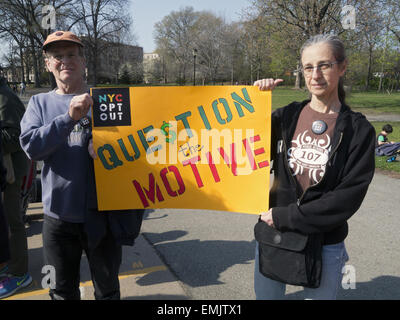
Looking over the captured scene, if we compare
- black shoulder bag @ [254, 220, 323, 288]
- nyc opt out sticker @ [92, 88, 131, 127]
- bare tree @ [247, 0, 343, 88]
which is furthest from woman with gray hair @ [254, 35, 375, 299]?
bare tree @ [247, 0, 343, 88]

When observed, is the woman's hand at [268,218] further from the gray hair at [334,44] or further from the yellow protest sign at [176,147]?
the gray hair at [334,44]

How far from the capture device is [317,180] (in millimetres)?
1782

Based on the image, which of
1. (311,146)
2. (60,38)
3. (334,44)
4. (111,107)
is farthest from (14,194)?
(334,44)

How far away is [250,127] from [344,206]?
74 centimetres

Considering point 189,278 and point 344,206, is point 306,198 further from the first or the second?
point 189,278

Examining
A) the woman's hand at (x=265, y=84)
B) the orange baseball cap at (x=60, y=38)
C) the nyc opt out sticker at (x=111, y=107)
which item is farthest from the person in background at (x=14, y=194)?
the woman's hand at (x=265, y=84)

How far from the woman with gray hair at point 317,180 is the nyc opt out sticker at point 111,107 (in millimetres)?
1012

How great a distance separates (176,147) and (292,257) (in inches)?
39.3

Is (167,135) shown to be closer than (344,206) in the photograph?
No

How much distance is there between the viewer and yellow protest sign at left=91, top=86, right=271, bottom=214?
6.95 ft

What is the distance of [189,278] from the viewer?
3.21m

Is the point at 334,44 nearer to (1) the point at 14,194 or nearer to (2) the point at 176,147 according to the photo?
(2) the point at 176,147

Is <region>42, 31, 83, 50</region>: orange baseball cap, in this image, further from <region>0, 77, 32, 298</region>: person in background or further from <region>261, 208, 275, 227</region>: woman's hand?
<region>261, 208, 275, 227</region>: woman's hand
